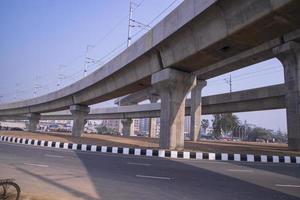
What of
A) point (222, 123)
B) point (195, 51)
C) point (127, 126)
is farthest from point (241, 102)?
point (222, 123)

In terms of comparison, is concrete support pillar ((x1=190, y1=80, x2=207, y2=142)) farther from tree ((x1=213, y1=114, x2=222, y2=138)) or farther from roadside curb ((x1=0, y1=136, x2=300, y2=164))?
tree ((x1=213, y1=114, x2=222, y2=138))

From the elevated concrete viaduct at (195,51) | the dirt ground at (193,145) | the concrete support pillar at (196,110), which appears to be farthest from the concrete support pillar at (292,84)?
the concrete support pillar at (196,110)

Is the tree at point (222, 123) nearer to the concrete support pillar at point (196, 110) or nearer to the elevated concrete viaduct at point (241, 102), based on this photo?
the elevated concrete viaduct at point (241, 102)

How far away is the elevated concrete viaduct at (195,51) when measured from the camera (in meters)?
12.6

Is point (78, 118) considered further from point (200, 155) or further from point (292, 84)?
point (292, 84)

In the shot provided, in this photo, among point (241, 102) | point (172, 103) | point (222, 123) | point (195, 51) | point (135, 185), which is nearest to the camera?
point (135, 185)

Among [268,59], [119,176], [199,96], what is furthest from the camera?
[199,96]

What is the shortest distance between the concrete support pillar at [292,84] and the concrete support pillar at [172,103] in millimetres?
8997

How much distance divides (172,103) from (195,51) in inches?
178

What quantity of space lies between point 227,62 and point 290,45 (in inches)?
347

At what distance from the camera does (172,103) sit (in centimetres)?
1978

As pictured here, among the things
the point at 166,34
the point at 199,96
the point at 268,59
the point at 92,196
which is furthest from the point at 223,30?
the point at 199,96

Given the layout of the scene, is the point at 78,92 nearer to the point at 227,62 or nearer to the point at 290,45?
the point at 227,62

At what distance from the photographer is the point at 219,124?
98.4 m
